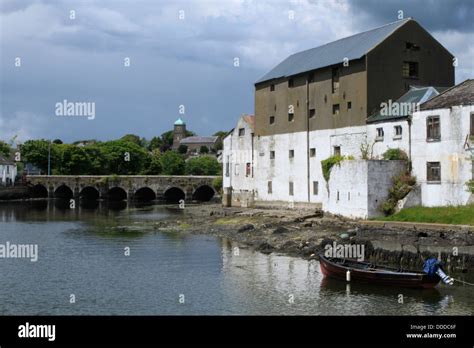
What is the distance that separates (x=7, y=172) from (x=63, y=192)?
38.2ft

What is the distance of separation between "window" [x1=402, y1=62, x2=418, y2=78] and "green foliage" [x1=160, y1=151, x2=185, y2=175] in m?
105

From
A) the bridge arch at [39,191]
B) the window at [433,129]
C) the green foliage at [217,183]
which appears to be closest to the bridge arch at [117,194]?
the bridge arch at [39,191]

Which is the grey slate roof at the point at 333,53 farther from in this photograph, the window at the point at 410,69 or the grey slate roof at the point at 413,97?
the grey slate roof at the point at 413,97

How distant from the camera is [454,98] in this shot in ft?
160

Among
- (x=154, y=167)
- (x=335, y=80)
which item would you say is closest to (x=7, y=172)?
(x=154, y=167)

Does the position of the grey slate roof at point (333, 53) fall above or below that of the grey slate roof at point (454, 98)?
above

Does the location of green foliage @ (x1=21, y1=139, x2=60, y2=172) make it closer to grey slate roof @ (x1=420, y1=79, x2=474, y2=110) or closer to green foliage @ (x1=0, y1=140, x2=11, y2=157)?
green foliage @ (x1=0, y1=140, x2=11, y2=157)

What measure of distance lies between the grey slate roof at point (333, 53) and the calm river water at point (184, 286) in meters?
20.7

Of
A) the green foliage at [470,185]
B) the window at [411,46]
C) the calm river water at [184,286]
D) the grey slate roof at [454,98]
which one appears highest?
the window at [411,46]

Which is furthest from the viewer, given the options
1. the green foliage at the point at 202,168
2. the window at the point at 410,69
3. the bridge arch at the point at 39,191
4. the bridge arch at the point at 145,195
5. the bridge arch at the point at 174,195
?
the green foliage at the point at 202,168

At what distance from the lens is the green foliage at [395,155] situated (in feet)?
172

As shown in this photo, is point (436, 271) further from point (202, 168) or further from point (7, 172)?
point (202, 168)
